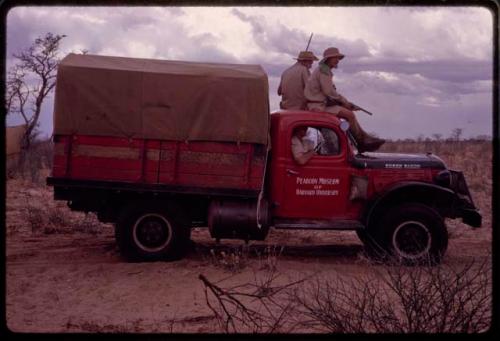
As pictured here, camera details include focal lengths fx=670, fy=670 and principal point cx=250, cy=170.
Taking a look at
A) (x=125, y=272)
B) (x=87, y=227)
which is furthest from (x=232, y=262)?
(x=87, y=227)

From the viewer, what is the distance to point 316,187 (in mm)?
8992

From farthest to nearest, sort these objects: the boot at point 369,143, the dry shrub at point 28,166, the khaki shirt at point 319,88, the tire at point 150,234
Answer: the dry shrub at point 28,166 < the khaki shirt at point 319,88 < the boot at point 369,143 < the tire at point 150,234

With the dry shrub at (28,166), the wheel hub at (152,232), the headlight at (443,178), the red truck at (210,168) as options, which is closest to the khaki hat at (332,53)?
the red truck at (210,168)

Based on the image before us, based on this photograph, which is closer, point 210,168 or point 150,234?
point 210,168

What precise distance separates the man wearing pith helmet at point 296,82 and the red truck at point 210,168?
62 centimetres

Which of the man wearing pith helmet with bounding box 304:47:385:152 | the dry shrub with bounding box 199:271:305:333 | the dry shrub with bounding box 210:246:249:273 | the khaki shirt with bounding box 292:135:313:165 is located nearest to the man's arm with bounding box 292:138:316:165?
the khaki shirt with bounding box 292:135:313:165

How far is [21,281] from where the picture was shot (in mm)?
7918

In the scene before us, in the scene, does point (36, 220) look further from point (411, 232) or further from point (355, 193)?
point (411, 232)

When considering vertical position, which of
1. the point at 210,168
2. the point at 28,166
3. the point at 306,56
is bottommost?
the point at 28,166

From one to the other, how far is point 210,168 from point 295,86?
2061 millimetres

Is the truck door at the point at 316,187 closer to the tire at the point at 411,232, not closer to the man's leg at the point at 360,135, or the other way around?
the man's leg at the point at 360,135

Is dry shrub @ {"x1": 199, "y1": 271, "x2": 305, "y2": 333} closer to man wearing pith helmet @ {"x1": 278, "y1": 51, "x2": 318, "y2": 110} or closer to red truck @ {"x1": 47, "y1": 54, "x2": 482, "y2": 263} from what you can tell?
red truck @ {"x1": 47, "y1": 54, "x2": 482, "y2": 263}

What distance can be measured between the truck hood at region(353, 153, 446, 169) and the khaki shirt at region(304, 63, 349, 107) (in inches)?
37.1

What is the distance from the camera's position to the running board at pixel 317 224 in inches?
349
